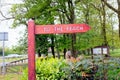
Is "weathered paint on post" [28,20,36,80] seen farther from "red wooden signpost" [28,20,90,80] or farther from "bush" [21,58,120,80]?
"bush" [21,58,120,80]

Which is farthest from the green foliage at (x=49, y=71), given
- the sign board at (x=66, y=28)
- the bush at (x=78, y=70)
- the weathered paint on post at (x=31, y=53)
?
the sign board at (x=66, y=28)

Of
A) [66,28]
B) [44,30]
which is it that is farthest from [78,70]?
[44,30]

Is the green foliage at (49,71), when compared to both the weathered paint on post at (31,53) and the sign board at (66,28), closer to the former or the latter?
the weathered paint on post at (31,53)

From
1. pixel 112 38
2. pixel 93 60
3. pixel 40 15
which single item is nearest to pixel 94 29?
pixel 112 38

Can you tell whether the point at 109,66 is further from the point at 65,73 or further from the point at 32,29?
the point at 32,29

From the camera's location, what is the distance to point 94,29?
3331cm

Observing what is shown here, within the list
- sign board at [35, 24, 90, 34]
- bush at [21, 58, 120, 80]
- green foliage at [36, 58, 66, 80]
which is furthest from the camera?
green foliage at [36, 58, 66, 80]

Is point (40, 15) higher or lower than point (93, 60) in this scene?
higher

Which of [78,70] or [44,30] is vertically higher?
[44,30]

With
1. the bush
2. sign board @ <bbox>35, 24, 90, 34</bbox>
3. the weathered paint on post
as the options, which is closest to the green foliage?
the bush

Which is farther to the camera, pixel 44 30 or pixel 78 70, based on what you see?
pixel 78 70

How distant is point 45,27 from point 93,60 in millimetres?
1798

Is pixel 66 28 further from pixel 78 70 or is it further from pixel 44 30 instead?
pixel 78 70

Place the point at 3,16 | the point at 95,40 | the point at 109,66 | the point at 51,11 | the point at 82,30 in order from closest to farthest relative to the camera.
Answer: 1. the point at 82,30
2. the point at 109,66
3. the point at 51,11
4. the point at 95,40
5. the point at 3,16
